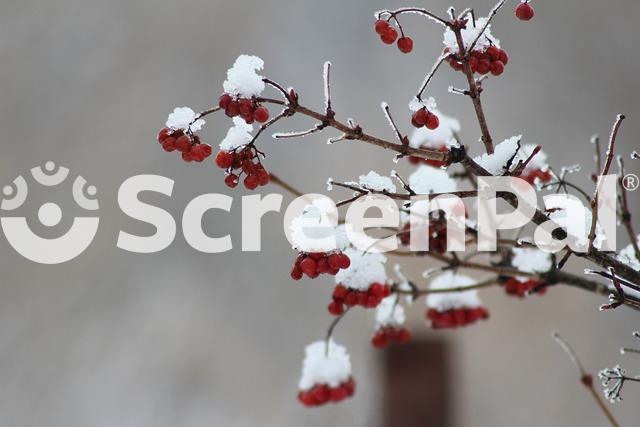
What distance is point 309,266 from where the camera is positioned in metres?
0.73

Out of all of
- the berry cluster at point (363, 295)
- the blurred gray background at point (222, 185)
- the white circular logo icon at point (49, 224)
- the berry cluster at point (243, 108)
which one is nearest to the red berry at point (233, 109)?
the berry cluster at point (243, 108)

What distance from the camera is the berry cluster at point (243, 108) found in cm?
66

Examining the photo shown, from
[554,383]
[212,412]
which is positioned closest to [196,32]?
[212,412]

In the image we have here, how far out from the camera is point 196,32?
3463mm

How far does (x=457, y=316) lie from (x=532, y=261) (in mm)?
220

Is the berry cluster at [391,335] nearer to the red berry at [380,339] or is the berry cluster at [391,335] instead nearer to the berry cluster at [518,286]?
the red berry at [380,339]

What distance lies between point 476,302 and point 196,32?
276 centimetres

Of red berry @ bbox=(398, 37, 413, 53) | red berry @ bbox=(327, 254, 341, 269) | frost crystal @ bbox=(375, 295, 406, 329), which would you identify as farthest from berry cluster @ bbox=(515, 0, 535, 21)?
frost crystal @ bbox=(375, 295, 406, 329)

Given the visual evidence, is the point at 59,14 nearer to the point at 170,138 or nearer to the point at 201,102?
the point at 201,102

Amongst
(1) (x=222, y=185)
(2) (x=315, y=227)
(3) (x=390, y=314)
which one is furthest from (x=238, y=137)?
(1) (x=222, y=185)

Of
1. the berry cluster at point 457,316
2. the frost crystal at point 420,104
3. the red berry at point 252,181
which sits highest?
the frost crystal at point 420,104

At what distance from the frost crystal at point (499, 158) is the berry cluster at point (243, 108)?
9.1 inches

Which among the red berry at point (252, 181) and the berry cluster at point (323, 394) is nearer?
the red berry at point (252, 181)

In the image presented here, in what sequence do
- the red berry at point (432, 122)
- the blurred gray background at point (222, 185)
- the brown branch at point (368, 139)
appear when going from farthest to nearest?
the blurred gray background at point (222, 185) → the red berry at point (432, 122) → the brown branch at point (368, 139)
